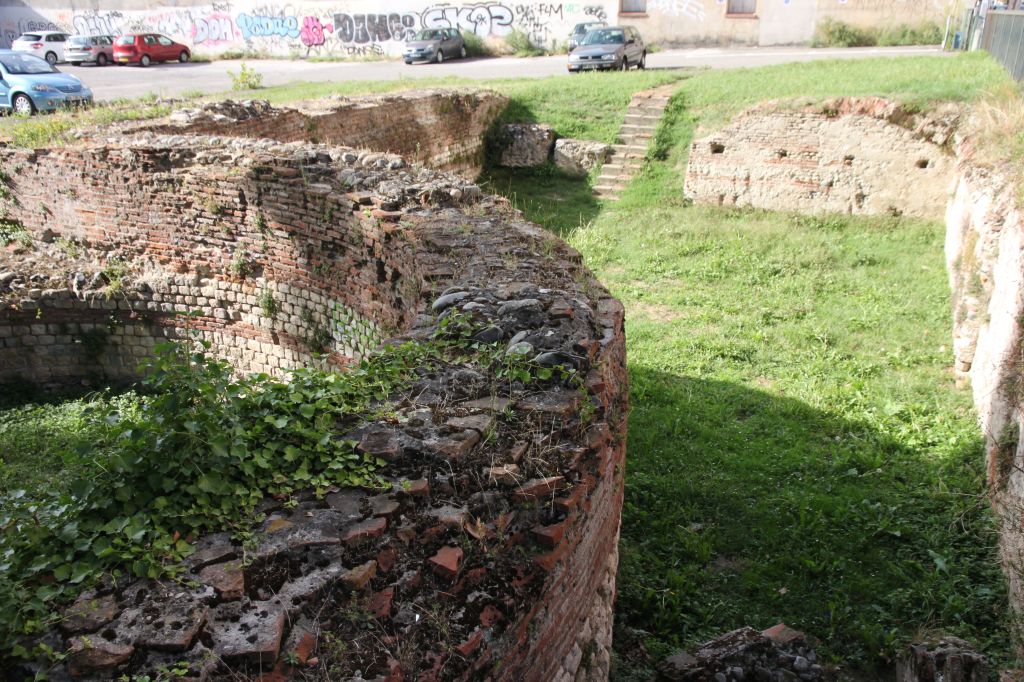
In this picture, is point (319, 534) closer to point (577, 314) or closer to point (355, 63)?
point (577, 314)

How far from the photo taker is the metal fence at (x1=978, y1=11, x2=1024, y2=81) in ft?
42.1

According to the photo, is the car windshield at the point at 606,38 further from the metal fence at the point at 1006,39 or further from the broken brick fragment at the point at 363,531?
the broken brick fragment at the point at 363,531

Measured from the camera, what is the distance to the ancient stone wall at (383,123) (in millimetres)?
11094

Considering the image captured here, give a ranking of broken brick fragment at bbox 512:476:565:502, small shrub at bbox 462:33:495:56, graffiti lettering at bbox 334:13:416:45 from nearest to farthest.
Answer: broken brick fragment at bbox 512:476:565:502 → small shrub at bbox 462:33:495:56 → graffiti lettering at bbox 334:13:416:45

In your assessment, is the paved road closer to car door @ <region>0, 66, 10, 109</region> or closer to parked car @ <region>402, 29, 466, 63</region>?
parked car @ <region>402, 29, 466, 63</region>

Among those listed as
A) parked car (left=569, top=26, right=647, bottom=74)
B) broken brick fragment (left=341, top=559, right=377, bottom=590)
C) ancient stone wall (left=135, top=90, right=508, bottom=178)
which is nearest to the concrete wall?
parked car (left=569, top=26, right=647, bottom=74)

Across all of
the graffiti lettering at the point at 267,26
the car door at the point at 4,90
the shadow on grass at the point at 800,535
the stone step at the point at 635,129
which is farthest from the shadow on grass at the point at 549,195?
the graffiti lettering at the point at 267,26

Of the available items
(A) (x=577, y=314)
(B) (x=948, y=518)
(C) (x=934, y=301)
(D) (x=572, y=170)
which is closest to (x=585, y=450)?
(A) (x=577, y=314)

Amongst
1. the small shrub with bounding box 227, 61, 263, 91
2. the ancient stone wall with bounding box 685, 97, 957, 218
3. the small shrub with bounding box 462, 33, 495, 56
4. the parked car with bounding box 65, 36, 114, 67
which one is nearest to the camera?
the ancient stone wall with bounding box 685, 97, 957, 218

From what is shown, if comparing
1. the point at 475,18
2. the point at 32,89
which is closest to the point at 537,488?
the point at 32,89

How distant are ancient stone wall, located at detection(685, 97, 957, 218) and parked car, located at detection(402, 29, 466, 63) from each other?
47.3ft

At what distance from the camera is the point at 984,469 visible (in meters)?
6.12

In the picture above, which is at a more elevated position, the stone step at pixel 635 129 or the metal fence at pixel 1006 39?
the metal fence at pixel 1006 39

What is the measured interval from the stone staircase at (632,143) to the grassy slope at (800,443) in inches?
101
